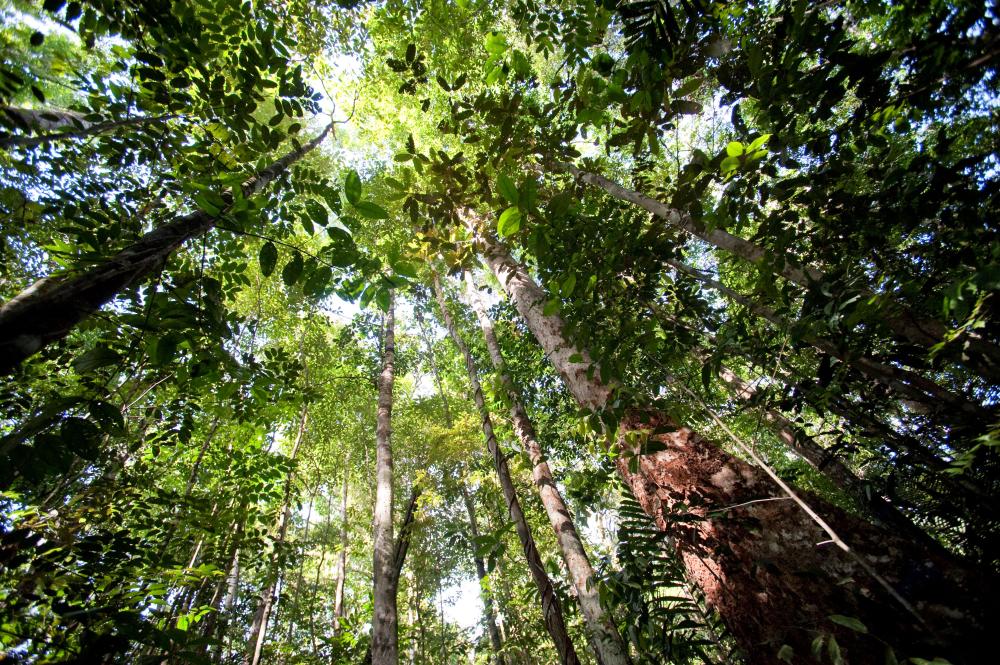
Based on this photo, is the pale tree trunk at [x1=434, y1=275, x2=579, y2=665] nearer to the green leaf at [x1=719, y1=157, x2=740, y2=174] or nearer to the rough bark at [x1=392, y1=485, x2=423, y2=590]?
the green leaf at [x1=719, y1=157, x2=740, y2=174]

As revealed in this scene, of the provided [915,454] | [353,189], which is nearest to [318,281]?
[353,189]

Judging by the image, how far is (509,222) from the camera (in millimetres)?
1204

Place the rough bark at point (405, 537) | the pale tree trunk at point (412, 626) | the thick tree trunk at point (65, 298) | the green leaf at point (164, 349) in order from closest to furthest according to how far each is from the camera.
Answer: the thick tree trunk at point (65, 298)
the green leaf at point (164, 349)
the rough bark at point (405, 537)
the pale tree trunk at point (412, 626)

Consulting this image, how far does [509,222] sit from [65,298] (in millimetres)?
1255

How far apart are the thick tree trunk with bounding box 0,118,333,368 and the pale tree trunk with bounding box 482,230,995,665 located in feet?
5.57

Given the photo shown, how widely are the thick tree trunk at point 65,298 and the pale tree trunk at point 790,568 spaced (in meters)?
1.70

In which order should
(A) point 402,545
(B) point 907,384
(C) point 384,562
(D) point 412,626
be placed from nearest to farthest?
(B) point 907,384, (C) point 384,562, (A) point 402,545, (D) point 412,626

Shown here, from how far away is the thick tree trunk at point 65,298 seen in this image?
0.94 m

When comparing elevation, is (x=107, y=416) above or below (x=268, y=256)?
below

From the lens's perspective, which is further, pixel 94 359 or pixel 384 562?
pixel 384 562

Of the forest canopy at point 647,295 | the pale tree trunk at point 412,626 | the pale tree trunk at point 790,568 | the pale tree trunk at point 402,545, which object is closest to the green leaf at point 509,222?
the forest canopy at point 647,295

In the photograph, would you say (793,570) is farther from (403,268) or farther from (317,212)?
(317,212)

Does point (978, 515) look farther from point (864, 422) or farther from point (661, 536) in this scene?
point (661, 536)

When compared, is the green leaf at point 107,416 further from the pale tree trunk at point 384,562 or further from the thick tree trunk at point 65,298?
the pale tree trunk at point 384,562
